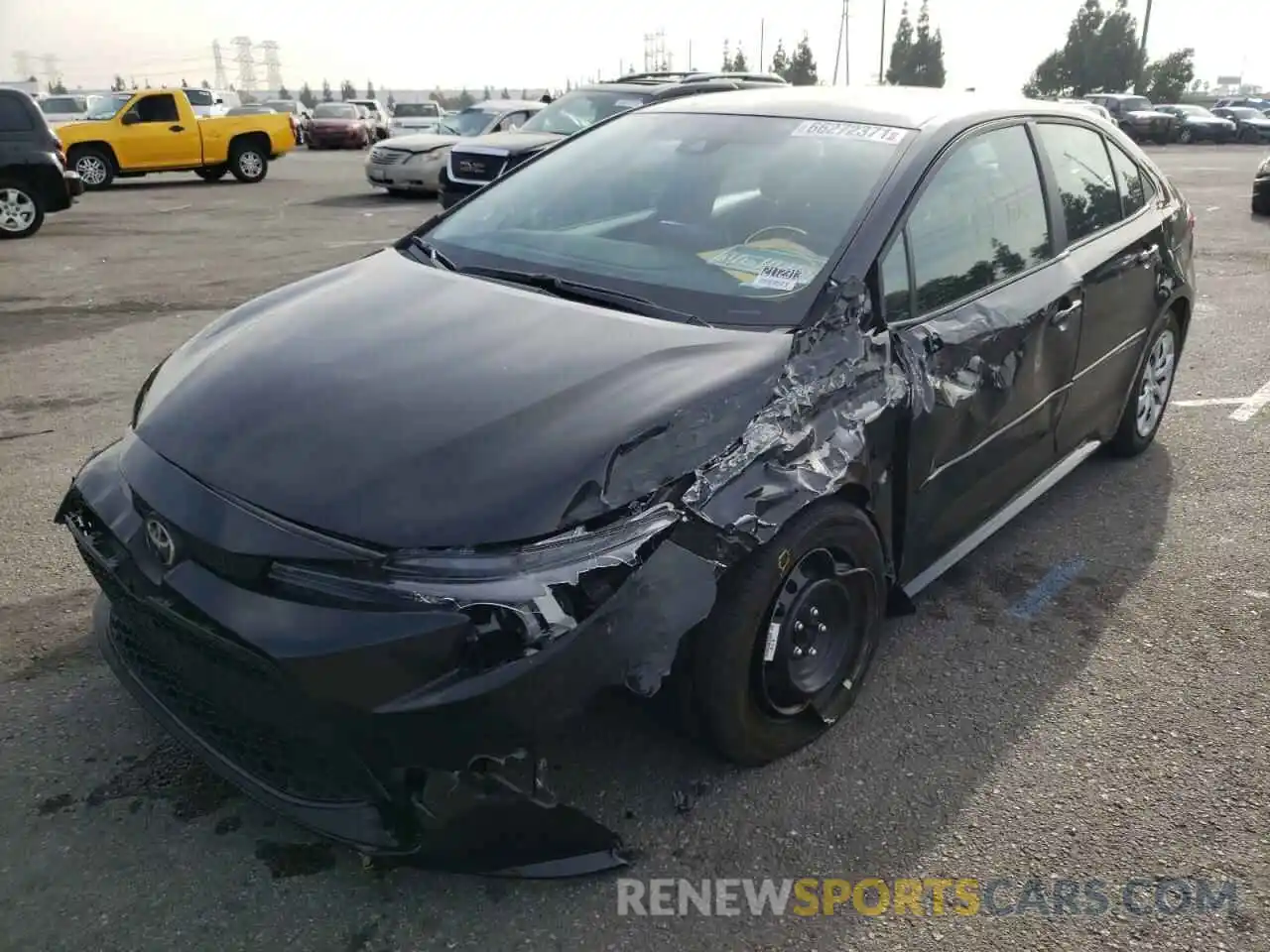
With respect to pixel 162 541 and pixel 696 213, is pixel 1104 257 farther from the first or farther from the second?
pixel 162 541

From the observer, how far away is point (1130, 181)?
4.37 m

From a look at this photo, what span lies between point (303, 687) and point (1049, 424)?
282 centimetres

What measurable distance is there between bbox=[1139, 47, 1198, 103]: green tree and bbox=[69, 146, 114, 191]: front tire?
6128cm

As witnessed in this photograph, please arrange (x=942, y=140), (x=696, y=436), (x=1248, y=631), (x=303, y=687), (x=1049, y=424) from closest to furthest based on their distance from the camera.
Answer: (x=303, y=687) < (x=696, y=436) < (x=942, y=140) < (x=1248, y=631) < (x=1049, y=424)

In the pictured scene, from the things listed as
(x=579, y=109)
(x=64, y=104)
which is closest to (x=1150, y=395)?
(x=579, y=109)

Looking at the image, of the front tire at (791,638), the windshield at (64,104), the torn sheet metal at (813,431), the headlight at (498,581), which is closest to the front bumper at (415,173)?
the torn sheet metal at (813,431)

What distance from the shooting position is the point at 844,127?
10.8 feet

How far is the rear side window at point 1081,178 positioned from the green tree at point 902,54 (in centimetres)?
7416

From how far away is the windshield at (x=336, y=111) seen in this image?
31.2m

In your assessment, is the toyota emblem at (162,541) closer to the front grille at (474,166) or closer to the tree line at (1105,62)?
the front grille at (474,166)

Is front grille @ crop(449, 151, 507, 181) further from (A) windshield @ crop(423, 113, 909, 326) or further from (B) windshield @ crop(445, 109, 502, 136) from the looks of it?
(A) windshield @ crop(423, 113, 909, 326)

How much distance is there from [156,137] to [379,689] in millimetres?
19236

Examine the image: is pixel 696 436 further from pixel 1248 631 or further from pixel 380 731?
pixel 1248 631

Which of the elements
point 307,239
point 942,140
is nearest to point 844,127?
point 942,140
